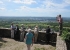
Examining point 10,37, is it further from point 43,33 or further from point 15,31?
point 43,33

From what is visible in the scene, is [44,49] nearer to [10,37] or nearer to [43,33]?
[43,33]

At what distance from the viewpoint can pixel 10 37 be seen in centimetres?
1535

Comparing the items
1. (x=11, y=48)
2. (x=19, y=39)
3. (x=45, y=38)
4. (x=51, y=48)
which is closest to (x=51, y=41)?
(x=45, y=38)

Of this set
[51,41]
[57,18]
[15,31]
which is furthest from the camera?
[15,31]

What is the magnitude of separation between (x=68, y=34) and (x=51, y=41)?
2583 mm

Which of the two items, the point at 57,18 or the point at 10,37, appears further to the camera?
the point at 10,37

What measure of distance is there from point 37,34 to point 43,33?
0.74 metres

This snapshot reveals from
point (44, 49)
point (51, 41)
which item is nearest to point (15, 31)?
point (51, 41)

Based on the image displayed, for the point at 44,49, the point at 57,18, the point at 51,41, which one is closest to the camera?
the point at 44,49

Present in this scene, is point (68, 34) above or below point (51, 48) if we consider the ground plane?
above

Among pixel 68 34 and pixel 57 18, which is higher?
pixel 57 18

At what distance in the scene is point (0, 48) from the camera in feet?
36.8

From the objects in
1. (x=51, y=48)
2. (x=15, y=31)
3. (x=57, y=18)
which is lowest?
(x=51, y=48)

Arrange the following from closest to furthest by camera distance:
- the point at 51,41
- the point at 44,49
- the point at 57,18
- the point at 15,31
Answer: the point at 44,49 < the point at 57,18 < the point at 51,41 < the point at 15,31
